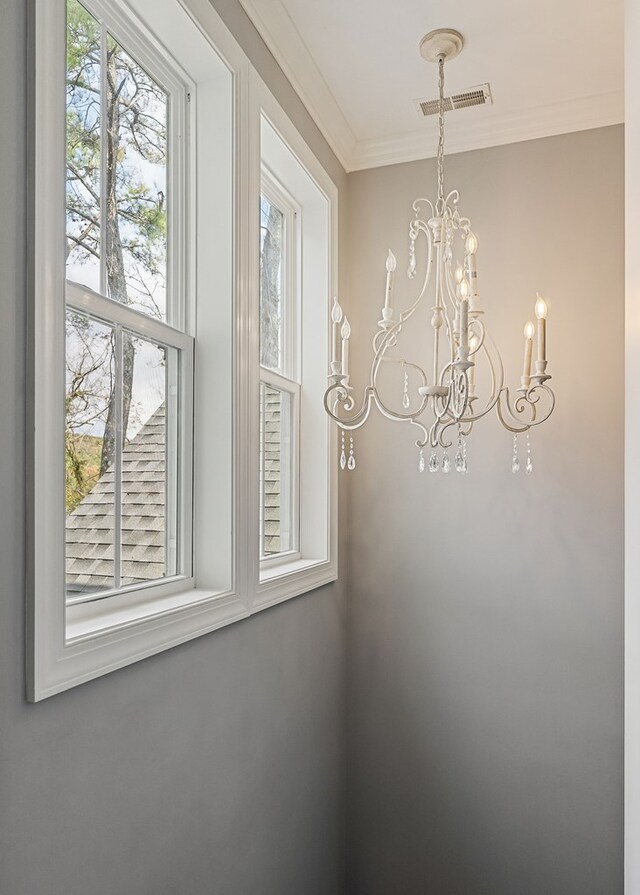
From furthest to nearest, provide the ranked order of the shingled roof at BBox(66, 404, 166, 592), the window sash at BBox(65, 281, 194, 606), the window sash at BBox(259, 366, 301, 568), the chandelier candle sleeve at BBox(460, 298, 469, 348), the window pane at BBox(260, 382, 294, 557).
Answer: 1. the window sash at BBox(259, 366, 301, 568)
2. the window pane at BBox(260, 382, 294, 557)
3. the window sash at BBox(65, 281, 194, 606)
4. the chandelier candle sleeve at BBox(460, 298, 469, 348)
5. the shingled roof at BBox(66, 404, 166, 592)

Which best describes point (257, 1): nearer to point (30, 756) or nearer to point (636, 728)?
point (30, 756)

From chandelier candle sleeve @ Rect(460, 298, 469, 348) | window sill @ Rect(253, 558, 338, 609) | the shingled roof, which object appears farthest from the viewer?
window sill @ Rect(253, 558, 338, 609)

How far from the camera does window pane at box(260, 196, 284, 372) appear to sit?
2.07 meters

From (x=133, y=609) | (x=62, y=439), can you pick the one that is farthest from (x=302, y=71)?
(x=133, y=609)

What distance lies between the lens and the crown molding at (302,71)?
1.70 m

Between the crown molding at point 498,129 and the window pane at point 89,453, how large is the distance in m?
1.57

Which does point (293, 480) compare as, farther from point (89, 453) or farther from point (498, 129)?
point (498, 129)

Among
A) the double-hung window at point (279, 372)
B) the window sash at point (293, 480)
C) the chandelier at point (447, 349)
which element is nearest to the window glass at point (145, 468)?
the chandelier at point (447, 349)

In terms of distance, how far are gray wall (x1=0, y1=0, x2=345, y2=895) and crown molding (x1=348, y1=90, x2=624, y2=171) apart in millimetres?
347

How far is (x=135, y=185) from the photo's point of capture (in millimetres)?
1425

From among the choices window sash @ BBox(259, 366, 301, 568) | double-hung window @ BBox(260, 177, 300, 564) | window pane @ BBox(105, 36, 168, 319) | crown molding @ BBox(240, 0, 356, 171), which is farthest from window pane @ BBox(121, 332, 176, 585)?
crown molding @ BBox(240, 0, 356, 171)

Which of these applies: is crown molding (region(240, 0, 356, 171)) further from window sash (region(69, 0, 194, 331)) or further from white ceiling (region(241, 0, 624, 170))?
window sash (region(69, 0, 194, 331))

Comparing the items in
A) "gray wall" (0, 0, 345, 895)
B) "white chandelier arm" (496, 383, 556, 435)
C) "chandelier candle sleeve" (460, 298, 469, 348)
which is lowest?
"gray wall" (0, 0, 345, 895)

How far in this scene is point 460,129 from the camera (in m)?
2.30
